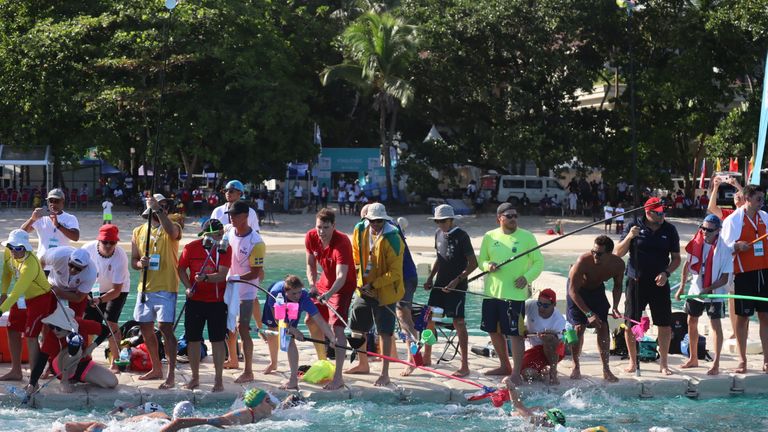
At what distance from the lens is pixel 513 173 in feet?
149

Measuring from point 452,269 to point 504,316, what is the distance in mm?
860

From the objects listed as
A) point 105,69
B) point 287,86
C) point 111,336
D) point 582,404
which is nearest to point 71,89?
point 105,69

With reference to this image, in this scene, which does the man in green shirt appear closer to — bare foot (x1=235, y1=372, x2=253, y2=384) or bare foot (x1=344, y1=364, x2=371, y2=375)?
bare foot (x1=344, y1=364, x2=371, y2=375)

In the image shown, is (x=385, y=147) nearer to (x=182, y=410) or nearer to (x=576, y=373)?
(x=576, y=373)

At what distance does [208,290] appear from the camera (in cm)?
1014

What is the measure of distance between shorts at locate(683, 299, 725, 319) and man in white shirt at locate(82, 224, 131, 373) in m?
5.83

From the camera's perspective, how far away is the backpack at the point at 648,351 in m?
11.9

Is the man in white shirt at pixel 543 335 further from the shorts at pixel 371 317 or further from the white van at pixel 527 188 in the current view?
the white van at pixel 527 188

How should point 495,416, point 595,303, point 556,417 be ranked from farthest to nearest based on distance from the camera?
point 595,303 → point 495,416 → point 556,417

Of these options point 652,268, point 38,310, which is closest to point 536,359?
point 652,268

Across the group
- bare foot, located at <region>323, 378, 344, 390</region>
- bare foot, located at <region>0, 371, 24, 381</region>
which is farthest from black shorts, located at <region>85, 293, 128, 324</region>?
bare foot, located at <region>323, 378, 344, 390</region>

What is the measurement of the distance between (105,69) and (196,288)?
1104 inches

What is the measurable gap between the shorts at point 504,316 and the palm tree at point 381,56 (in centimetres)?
2598

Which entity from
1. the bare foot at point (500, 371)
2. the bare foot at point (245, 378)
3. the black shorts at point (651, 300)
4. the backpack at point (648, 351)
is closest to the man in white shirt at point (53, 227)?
the bare foot at point (245, 378)
